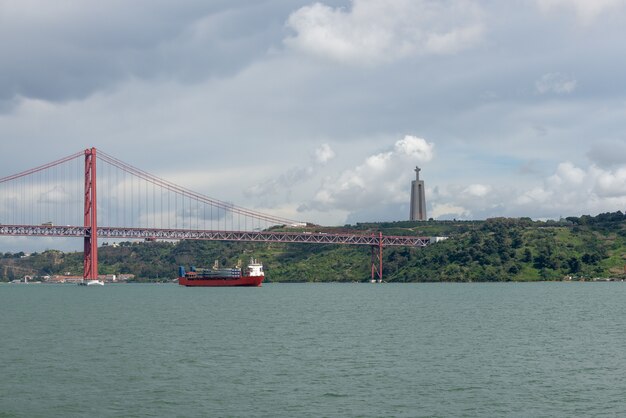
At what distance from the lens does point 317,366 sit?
42062 mm

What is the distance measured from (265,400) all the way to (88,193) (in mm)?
137154

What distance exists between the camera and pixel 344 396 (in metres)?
33.8

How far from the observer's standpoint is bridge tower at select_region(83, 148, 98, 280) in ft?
512

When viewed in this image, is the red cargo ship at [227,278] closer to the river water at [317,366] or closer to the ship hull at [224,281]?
the ship hull at [224,281]

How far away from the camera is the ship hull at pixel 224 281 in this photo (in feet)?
600

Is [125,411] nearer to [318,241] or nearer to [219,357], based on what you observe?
[219,357]

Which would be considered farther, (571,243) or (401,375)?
(571,243)

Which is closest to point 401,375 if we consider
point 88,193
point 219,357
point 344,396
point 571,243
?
point 344,396

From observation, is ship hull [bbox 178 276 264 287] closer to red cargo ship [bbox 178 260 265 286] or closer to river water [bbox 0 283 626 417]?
red cargo ship [bbox 178 260 265 286]

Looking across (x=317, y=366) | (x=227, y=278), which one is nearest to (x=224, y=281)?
(x=227, y=278)

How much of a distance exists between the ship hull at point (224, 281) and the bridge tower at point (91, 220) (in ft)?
95.3

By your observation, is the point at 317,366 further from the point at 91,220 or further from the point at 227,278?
the point at 227,278

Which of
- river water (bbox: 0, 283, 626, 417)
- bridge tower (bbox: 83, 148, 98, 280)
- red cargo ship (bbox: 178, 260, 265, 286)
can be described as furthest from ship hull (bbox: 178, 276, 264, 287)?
river water (bbox: 0, 283, 626, 417)

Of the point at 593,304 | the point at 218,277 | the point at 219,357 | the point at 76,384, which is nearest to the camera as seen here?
the point at 76,384
